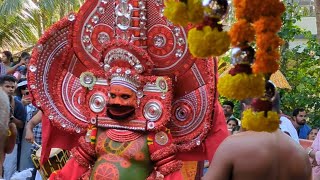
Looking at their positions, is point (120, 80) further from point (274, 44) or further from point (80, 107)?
point (274, 44)

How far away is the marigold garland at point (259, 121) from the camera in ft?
12.0

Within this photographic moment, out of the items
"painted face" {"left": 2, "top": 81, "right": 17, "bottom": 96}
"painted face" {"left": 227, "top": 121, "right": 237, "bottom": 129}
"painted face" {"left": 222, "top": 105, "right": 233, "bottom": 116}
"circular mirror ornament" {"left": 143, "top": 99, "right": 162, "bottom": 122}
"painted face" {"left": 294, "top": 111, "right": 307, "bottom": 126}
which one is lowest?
"painted face" {"left": 294, "top": 111, "right": 307, "bottom": 126}

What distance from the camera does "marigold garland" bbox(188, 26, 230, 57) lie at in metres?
3.61

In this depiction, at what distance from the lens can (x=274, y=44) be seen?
3617 mm

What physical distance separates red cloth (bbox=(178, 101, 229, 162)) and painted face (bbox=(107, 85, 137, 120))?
0.58 m

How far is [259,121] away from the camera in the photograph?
3662mm

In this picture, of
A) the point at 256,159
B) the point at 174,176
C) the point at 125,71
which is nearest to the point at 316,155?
the point at 174,176

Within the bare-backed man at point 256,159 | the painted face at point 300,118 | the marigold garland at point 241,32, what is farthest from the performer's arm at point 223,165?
the painted face at point 300,118

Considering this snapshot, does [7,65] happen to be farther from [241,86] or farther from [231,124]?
[241,86]

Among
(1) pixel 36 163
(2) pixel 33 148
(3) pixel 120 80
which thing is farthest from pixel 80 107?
(2) pixel 33 148

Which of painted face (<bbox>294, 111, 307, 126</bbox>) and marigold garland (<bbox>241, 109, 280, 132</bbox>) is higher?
marigold garland (<bbox>241, 109, 280, 132</bbox>)

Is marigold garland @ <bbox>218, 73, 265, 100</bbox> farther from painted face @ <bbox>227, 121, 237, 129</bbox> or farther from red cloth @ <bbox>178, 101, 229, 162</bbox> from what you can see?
painted face @ <bbox>227, 121, 237, 129</bbox>

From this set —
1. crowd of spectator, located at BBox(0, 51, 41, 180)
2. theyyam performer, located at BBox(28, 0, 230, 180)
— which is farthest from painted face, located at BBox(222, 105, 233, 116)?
theyyam performer, located at BBox(28, 0, 230, 180)

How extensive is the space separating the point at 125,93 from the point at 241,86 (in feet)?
10.4
